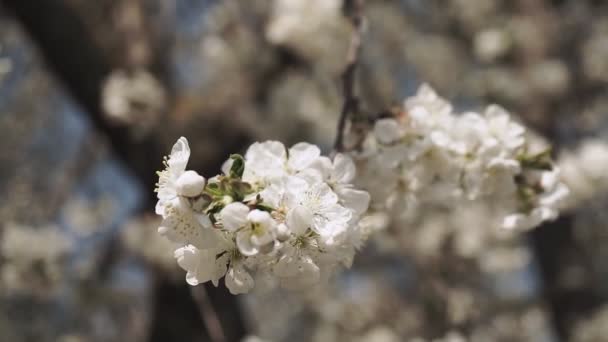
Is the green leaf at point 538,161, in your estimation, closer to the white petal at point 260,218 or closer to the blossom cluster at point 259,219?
the blossom cluster at point 259,219

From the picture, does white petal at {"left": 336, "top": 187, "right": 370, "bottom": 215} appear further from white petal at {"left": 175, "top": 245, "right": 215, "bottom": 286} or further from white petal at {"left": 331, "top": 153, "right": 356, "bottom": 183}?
white petal at {"left": 175, "top": 245, "right": 215, "bottom": 286}

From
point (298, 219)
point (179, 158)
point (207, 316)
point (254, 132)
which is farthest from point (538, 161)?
point (254, 132)

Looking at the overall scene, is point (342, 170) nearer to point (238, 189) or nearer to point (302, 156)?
point (302, 156)

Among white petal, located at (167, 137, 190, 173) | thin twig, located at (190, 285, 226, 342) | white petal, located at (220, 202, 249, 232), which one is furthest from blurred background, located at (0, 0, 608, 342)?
white petal, located at (220, 202, 249, 232)

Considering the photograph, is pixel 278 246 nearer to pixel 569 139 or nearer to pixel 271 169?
pixel 271 169

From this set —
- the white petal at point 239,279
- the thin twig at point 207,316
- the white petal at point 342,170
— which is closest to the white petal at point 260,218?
the white petal at point 239,279

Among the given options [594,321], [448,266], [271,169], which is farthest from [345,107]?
[594,321]
